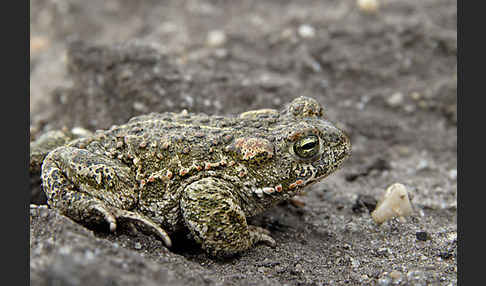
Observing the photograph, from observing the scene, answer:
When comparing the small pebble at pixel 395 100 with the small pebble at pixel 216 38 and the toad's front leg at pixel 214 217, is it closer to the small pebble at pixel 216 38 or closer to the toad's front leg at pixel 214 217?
the small pebble at pixel 216 38

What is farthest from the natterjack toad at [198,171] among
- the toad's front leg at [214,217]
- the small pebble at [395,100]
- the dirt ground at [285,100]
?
the small pebble at [395,100]

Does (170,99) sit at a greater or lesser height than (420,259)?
greater

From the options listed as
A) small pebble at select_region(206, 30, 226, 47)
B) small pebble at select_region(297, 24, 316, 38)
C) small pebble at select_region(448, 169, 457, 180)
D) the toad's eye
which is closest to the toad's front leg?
the toad's eye

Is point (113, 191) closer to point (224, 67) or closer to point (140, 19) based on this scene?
point (224, 67)

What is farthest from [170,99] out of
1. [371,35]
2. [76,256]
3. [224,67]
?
[371,35]

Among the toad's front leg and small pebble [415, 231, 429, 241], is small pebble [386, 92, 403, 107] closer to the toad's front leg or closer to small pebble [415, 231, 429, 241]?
small pebble [415, 231, 429, 241]
